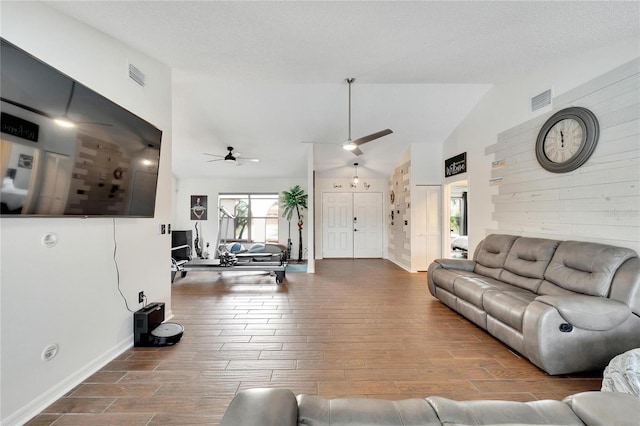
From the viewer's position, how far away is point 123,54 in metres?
2.48

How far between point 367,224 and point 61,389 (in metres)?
7.18

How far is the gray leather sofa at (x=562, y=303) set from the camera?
206 cm

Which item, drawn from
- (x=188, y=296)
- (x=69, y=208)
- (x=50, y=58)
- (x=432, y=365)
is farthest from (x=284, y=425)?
(x=188, y=296)

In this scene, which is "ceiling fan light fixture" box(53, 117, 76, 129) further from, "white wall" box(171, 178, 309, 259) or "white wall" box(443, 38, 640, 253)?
"white wall" box(171, 178, 309, 259)

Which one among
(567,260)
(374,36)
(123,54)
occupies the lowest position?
(567,260)

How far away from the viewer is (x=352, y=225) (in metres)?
8.14

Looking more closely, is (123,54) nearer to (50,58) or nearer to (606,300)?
(50,58)

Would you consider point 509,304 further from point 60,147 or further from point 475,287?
point 60,147

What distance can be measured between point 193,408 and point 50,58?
8.75 ft

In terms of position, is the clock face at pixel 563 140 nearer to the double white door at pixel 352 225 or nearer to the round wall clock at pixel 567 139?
the round wall clock at pixel 567 139

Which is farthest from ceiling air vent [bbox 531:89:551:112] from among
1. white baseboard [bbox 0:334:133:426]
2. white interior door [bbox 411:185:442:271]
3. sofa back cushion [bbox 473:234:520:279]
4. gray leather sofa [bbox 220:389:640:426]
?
white baseboard [bbox 0:334:133:426]

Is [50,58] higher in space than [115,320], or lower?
higher

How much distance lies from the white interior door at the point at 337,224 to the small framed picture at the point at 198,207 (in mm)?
3962

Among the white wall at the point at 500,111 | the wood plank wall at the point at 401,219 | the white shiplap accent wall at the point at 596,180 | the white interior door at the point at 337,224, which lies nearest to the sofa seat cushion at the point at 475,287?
the white shiplap accent wall at the point at 596,180
